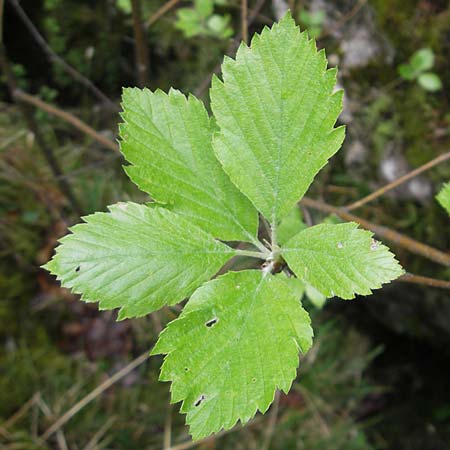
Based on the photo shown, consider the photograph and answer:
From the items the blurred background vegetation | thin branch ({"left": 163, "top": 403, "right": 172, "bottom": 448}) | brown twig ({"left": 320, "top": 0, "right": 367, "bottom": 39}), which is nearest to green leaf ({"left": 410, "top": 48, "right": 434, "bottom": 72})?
the blurred background vegetation

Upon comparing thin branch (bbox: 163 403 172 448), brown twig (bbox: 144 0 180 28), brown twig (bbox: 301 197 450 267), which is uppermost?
brown twig (bbox: 144 0 180 28)

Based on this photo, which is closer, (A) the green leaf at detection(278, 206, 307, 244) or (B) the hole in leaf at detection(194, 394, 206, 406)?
(B) the hole in leaf at detection(194, 394, 206, 406)

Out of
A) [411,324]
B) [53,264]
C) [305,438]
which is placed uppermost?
[53,264]

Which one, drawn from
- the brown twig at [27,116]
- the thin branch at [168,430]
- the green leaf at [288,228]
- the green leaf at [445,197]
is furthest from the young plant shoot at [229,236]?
the thin branch at [168,430]

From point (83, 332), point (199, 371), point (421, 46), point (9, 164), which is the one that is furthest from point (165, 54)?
point (199, 371)

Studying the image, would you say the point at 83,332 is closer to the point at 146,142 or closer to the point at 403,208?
the point at 403,208

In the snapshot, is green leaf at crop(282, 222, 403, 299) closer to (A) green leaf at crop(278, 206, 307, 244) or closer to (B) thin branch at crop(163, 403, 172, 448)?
(A) green leaf at crop(278, 206, 307, 244)

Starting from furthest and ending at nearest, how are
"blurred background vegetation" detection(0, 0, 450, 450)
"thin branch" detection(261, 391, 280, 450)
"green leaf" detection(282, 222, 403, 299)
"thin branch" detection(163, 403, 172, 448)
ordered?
"thin branch" detection(261, 391, 280, 450), "thin branch" detection(163, 403, 172, 448), "blurred background vegetation" detection(0, 0, 450, 450), "green leaf" detection(282, 222, 403, 299)
